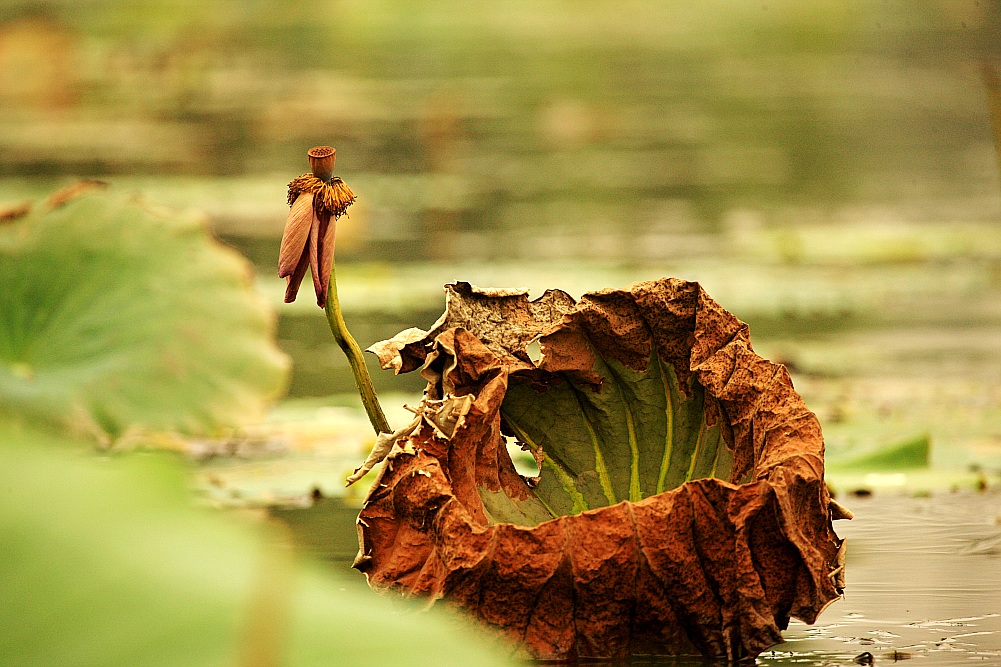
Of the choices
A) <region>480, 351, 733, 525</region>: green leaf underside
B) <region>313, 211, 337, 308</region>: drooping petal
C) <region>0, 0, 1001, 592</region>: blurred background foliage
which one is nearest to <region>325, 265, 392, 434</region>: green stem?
<region>313, 211, 337, 308</region>: drooping petal

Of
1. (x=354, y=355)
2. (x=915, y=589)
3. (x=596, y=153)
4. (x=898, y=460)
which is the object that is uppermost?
(x=596, y=153)

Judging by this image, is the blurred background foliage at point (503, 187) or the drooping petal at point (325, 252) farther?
the blurred background foliage at point (503, 187)

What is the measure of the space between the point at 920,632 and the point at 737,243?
14.3 feet

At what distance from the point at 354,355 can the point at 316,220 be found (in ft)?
0.70

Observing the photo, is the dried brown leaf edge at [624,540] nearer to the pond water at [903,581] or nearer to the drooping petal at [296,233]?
the pond water at [903,581]

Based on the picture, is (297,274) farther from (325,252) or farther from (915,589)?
(915,589)

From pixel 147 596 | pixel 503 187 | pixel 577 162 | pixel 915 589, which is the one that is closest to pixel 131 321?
pixel 915 589

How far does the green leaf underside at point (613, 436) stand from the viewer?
2.03m

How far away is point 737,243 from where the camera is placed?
20.2 feet

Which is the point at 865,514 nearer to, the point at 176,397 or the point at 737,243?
the point at 176,397

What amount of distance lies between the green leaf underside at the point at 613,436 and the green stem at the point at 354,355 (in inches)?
9.3

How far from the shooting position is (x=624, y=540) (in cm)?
169

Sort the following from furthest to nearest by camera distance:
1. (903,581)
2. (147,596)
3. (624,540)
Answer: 1. (903,581)
2. (624,540)
3. (147,596)

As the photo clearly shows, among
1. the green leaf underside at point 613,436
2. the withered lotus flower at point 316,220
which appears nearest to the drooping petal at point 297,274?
the withered lotus flower at point 316,220
